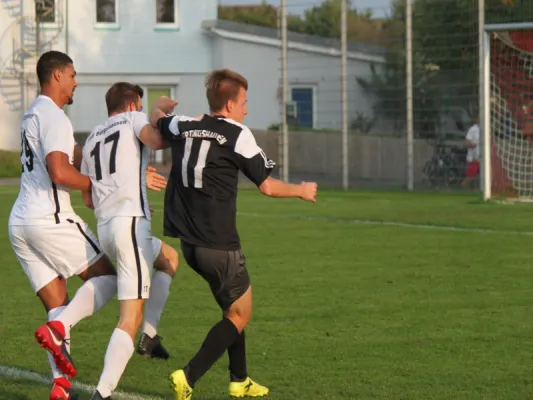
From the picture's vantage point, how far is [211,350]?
6.71 metres

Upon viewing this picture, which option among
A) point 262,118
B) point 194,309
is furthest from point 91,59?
point 194,309

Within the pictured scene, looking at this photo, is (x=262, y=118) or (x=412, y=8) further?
(x=262, y=118)

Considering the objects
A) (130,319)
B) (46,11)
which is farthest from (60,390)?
(46,11)

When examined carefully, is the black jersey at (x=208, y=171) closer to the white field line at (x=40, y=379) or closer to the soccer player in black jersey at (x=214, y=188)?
the soccer player in black jersey at (x=214, y=188)

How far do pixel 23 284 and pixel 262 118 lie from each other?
30.8m

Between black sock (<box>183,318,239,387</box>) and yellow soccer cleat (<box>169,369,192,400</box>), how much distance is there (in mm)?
46

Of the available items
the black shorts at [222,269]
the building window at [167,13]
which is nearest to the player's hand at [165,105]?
the black shorts at [222,269]

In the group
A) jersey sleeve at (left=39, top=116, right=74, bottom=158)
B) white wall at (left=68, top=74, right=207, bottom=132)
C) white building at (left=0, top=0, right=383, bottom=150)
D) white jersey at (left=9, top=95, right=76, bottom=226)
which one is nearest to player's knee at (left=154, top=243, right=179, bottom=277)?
white jersey at (left=9, top=95, right=76, bottom=226)

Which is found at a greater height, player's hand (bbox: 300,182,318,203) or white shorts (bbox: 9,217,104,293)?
player's hand (bbox: 300,182,318,203)

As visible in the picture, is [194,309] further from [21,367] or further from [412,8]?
[412,8]

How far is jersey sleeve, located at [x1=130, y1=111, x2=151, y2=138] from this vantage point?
6.89m

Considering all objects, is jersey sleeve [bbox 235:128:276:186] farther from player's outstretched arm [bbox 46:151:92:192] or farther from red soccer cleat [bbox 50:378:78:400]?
red soccer cleat [bbox 50:378:78:400]

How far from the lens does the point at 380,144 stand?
93.1ft

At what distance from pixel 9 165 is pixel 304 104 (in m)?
12.2
